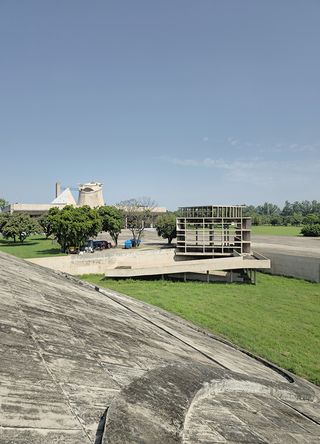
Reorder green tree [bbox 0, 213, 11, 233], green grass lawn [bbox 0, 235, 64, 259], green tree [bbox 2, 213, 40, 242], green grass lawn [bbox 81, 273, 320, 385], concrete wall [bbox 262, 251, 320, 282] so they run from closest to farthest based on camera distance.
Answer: green grass lawn [bbox 81, 273, 320, 385] → concrete wall [bbox 262, 251, 320, 282] → green grass lawn [bbox 0, 235, 64, 259] → green tree [bbox 2, 213, 40, 242] → green tree [bbox 0, 213, 11, 233]

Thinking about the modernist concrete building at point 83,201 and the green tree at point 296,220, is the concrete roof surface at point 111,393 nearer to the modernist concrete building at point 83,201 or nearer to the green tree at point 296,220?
the modernist concrete building at point 83,201

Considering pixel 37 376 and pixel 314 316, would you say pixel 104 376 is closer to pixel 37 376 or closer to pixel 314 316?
pixel 37 376

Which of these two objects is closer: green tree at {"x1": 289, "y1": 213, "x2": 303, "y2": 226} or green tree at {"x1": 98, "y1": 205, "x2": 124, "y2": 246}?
green tree at {"x1": 98, "y1": 205, "x2": 124, "y2": 246}

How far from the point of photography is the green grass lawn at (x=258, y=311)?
46.7 feet

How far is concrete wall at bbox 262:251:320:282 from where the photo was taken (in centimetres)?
2928

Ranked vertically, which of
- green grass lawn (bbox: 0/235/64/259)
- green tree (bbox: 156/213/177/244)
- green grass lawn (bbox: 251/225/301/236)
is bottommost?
green grass lawn (bbox: 0/235/64/259)

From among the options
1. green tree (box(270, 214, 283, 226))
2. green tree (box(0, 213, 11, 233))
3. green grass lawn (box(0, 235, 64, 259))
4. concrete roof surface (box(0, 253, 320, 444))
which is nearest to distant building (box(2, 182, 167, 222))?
green tree (box(0, 213, 11, 233))

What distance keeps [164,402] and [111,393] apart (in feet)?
2.37

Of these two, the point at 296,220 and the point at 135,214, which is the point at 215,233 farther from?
the point at 296,220

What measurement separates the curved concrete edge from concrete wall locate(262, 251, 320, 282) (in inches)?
1005

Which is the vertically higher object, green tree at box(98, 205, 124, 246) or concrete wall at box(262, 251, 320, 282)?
green tree at box(98, 205, 124, 246)

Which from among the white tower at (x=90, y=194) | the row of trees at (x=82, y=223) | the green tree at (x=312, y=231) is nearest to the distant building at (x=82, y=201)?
the white tower at (x=90, y=194)

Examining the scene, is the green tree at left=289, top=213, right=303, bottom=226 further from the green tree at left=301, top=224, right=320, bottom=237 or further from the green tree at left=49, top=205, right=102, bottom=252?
the green tree at left=49, top=205, right=102, bottom=252

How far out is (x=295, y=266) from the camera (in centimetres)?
3138
